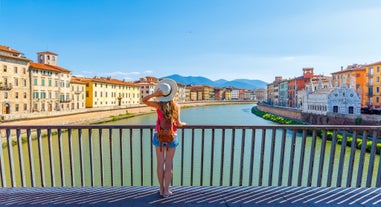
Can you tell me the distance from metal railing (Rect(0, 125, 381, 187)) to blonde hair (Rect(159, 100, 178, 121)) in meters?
0.66

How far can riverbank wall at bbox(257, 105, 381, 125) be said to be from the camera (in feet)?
81.9

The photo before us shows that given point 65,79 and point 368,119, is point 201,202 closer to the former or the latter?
point 368,119

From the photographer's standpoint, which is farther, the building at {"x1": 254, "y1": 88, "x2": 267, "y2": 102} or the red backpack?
the building at {"x1": 254, "y1": 88, "x2": 267, "y2": 102}

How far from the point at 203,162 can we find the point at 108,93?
54823 millimetres

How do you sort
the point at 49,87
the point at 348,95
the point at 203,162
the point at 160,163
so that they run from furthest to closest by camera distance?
the point at 49,87 → the point at 348,95 → the point at 203,162 → the point at 160,163

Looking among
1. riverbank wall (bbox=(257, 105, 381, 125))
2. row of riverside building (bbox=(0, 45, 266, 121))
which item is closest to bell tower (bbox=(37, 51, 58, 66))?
row of riverside building (bbox=(0, 45, 266, 121))

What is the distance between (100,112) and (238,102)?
89.2 meters

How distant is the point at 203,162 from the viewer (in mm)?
6359

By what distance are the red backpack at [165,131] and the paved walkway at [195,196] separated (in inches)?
28.8

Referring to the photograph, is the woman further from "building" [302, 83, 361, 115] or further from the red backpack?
"building" [302, 83, 361, 115]

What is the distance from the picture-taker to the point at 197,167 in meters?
14.0

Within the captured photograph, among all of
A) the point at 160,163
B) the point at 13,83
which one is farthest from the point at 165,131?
the point at 13,83

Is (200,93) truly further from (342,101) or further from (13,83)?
(13,83)

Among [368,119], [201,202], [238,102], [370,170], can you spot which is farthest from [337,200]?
[238,102]
